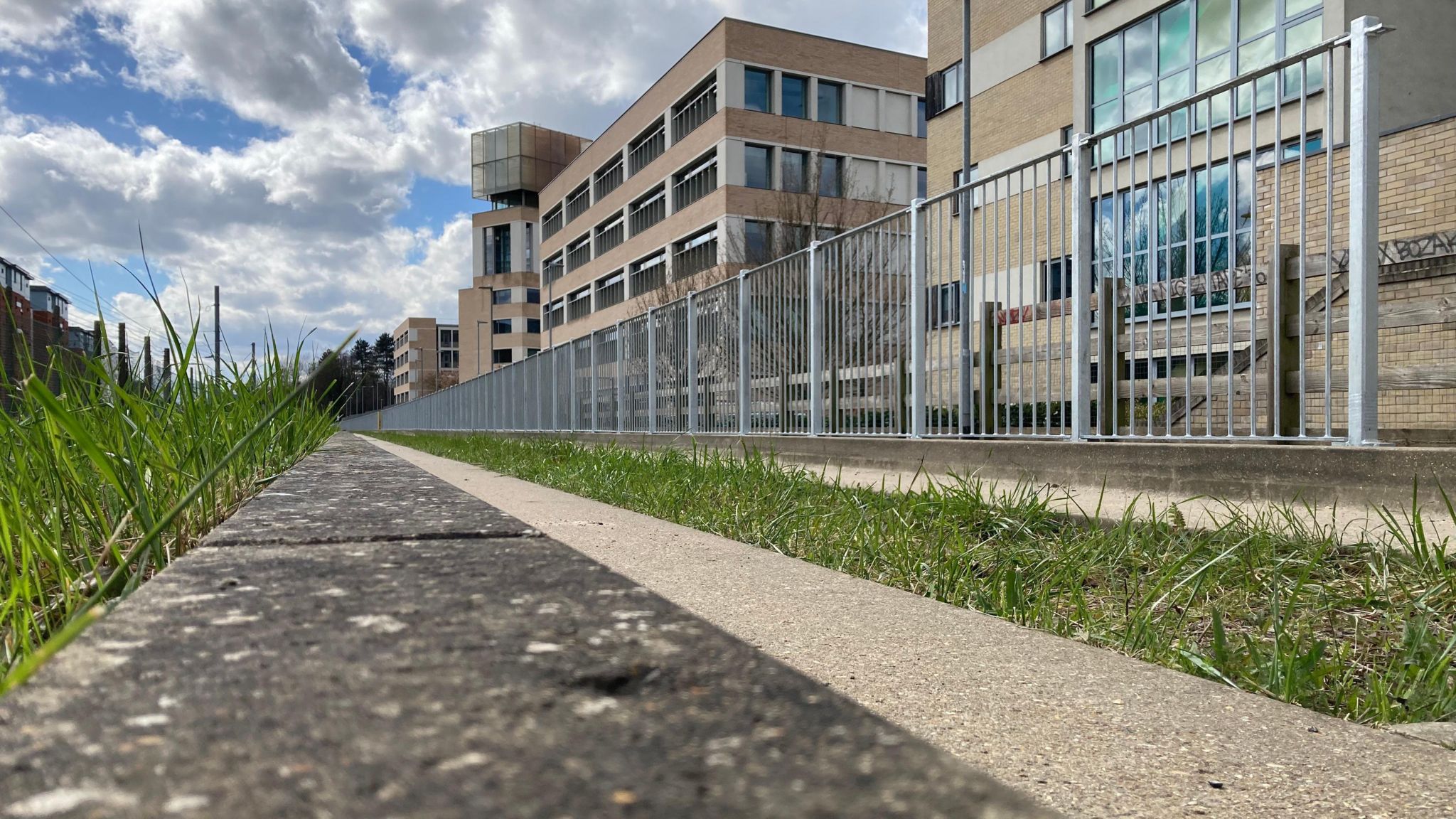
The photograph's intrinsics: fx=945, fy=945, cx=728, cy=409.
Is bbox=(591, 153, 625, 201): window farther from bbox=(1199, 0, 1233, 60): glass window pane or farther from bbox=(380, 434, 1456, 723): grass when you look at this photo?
bbox=(380, 434, 1456, 723): grass

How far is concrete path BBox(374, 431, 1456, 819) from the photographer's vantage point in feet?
5.52

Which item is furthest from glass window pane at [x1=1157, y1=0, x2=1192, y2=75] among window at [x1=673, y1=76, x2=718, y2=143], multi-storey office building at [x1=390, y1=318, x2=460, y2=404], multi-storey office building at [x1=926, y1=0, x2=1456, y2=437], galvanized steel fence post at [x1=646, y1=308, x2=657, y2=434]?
multi-storey office building at [x1=390, y1=318, x2=460, y2=404]

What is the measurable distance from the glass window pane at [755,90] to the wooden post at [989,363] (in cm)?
3450

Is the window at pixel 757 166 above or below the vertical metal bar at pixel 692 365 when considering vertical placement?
above

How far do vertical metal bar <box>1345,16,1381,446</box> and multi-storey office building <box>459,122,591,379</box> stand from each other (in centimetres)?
7201

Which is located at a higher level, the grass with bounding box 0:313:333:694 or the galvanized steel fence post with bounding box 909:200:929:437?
the galvanized steel fence post with bounding box 909:200:929:437

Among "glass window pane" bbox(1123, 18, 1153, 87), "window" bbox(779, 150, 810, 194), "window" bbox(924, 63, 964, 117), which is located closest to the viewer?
"glass window pane" bbox(1123, 18, 1153, 87)

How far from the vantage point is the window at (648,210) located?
45750 mm

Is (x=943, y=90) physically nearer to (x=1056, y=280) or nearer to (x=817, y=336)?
(x=817, y=336)

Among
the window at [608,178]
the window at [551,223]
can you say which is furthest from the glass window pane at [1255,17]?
the window at [551,223]

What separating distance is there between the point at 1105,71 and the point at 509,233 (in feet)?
206

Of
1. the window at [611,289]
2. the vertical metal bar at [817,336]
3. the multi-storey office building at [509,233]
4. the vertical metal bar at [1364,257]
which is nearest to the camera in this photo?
the vertical metal bar at [1364,257]

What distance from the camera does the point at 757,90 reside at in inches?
1578

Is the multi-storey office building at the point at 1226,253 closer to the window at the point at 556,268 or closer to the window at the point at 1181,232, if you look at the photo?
the window at the point at 1181,232
